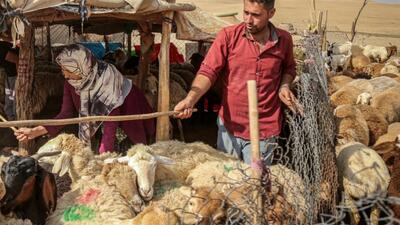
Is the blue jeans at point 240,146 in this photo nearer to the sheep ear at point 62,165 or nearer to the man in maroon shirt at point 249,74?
the man in maroon shirt at point 249,74

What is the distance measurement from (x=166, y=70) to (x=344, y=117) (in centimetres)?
341

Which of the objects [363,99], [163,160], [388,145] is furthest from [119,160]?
[363,99]

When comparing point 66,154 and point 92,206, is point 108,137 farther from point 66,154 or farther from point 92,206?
point 92,206

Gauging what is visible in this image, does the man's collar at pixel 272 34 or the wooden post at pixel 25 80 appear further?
the wooden post at pixel 25 80

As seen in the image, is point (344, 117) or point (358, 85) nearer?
point (344, 117)

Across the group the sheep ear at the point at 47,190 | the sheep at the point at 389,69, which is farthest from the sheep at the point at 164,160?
the sheep at the point at 389,69

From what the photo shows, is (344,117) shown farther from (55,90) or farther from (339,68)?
(339,68)

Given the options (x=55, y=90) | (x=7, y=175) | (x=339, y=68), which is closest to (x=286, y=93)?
(x=7, y=175)

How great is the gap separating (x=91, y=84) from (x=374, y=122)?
5.40m

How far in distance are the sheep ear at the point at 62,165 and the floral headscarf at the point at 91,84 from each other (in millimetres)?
936

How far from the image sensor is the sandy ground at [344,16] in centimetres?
3831

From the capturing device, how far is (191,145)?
515cm

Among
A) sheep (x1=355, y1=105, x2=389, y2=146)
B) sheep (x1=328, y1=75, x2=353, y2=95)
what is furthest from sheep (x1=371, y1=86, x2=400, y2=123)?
sheep (x1=328, y1=75, x2=353, y2=95)

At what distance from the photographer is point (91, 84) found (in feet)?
16.5
